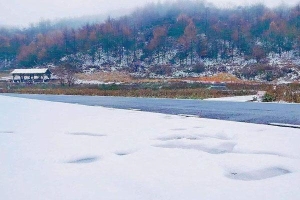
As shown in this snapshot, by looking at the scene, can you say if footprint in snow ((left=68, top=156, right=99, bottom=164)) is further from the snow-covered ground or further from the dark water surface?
the dark water surface

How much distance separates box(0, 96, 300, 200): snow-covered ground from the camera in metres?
3.40

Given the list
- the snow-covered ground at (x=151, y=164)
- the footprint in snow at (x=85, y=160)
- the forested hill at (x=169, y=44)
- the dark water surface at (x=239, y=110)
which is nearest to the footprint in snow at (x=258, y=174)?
the snow-covered ground at (x=151, y=164)

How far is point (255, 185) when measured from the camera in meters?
3.59

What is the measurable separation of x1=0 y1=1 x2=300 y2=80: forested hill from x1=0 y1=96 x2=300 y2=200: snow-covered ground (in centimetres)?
5767

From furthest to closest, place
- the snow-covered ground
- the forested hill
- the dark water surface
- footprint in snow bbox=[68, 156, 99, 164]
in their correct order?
the forested hill → the dark water surface → footprint in snow bbox=[68, 156, 99, 164] → the snow-covered ground

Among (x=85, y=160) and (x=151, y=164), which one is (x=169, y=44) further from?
(x=151, y=164)

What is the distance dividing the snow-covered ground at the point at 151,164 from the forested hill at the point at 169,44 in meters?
57.7

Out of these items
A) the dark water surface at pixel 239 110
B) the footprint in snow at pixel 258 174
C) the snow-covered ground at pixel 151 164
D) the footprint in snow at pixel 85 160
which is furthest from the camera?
the dark water surface at pixel 239 110

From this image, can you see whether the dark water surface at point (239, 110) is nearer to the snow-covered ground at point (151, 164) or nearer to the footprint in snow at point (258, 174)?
the snow-covered ground at point (151, 164)

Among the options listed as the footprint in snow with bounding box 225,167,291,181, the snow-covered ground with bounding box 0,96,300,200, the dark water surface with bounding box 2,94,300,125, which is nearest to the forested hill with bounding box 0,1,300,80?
the dark water surface with bounding box 2,94,300,125

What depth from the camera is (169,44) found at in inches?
3152

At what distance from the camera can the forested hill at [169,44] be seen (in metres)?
69.9

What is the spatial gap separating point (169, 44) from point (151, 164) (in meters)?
77.1

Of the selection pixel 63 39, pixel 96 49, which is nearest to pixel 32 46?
pixel 63 39
